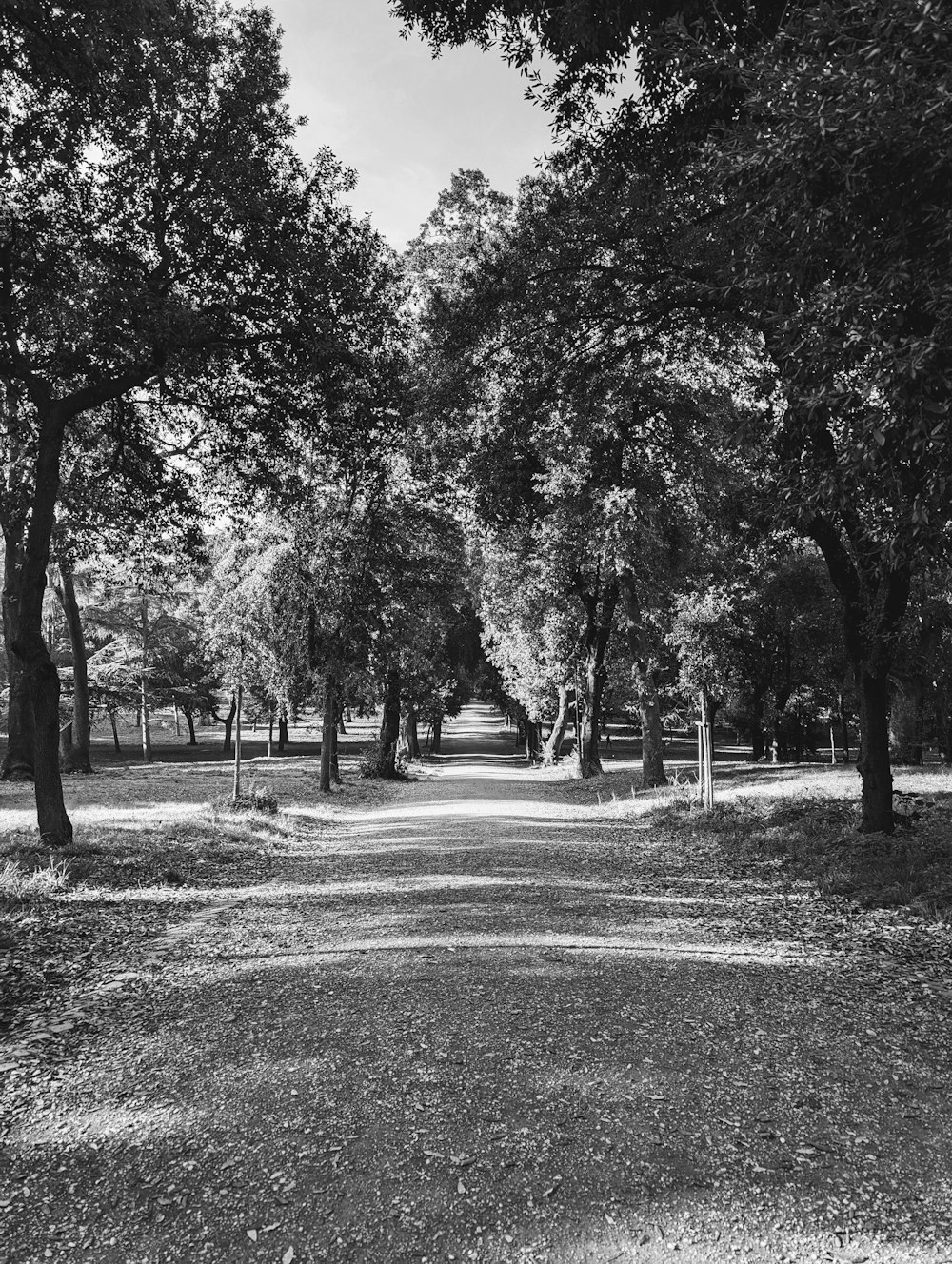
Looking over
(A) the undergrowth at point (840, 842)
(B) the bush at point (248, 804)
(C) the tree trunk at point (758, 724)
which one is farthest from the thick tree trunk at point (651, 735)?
(C) the tree trunk at point (758, 724)

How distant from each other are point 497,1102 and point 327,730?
738 inches

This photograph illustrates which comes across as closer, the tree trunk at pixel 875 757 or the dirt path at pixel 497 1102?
the dirt path at pixel 497 1102

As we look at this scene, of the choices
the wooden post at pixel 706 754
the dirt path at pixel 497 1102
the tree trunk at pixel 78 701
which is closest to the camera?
the dirt path at pixel 497 1102

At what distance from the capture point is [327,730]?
21.7 m

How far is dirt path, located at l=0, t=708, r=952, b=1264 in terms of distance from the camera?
265cm

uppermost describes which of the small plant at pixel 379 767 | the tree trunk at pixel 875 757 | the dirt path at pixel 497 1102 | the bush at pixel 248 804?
the tree trunk at pixel 875 757

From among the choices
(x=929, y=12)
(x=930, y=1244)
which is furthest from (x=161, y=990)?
(x=929, y=12)

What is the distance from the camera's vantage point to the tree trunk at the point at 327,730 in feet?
66.8

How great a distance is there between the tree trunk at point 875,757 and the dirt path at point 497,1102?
408 centimetres

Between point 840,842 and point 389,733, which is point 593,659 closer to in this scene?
point 389,733

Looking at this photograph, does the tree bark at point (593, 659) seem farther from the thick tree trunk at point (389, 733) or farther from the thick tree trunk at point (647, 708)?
the thick tree trunk at point (389, 733)

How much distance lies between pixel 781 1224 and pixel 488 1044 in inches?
68.3

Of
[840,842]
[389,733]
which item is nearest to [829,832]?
[840,842]

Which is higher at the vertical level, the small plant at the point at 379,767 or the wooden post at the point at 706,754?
the wooden post at the point at 706,754
